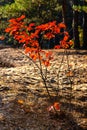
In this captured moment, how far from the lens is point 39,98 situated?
764 cm

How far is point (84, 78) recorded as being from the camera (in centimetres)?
937

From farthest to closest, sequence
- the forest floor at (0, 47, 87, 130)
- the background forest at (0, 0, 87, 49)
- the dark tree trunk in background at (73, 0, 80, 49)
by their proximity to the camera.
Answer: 1. the background forest at (0, 0, 87, 49)
2. the dark tree trunk in background at (73, 0, 80, 49)
3. the forest floor at (0, 47, 87, 130)

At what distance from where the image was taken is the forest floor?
6.21 meters

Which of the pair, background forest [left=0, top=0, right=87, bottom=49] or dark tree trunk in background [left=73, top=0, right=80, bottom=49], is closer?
dark tree trunk in background [left=73, top=0, right=80, bottom=49]

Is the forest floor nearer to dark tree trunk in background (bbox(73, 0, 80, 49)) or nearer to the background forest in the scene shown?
dark tree trunk in background (bbox(73, 0, 80, 49))

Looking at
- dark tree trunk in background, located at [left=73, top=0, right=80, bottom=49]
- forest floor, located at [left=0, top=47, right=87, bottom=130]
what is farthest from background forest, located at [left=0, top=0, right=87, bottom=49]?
forest floor, located at [left=0, top=47, right=87, bottom=130]

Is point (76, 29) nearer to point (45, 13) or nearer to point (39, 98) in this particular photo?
point (45, 13)

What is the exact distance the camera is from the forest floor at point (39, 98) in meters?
6.21

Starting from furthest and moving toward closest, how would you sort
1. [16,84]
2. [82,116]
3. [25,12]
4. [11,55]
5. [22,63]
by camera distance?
[25,12], [11,55], [22,63], [16,84], [82,116]

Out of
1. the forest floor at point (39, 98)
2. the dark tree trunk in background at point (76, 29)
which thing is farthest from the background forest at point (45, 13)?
the forest floor at point (39, 98)

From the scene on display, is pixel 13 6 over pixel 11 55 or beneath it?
over

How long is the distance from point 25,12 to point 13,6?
2.42m

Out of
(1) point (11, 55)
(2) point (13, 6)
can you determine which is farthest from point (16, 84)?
(2) point (13, 6)

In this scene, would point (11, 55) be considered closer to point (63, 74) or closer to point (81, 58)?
point (81, 58)
